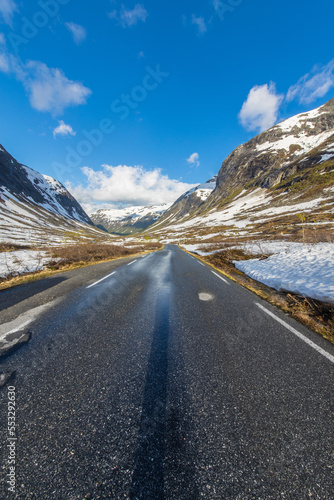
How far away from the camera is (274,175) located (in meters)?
106

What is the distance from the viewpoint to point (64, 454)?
1526 millimetres

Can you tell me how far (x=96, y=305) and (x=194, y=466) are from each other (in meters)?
4.02

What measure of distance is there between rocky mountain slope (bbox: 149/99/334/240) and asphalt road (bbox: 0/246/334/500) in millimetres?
61345

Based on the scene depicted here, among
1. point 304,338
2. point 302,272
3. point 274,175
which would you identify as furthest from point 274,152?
point 304,338

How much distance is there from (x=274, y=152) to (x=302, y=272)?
15924cm

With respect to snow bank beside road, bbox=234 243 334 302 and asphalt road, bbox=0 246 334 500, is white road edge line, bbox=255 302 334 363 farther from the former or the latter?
snow bank beside road, bbox=234 243 334 302

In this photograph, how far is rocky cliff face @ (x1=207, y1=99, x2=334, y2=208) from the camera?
118 m

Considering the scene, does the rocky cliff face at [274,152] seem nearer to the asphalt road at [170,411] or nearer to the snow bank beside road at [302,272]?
the snow bank beside road at [302,272]

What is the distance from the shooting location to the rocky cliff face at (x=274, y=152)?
118 meters

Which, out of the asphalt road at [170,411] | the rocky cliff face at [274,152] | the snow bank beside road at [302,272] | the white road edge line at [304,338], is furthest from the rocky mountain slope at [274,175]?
the asphalt road at [170,411]

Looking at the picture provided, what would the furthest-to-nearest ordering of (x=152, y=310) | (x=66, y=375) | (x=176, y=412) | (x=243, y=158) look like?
(x=243, y=158), (x=152, y=310), (x=66, y=375), (x=176, y=412)

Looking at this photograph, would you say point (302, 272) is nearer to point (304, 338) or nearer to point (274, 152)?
point (304, 338)

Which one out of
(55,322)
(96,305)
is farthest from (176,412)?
(96,305)

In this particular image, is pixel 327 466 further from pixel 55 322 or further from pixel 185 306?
pixel 55 322
